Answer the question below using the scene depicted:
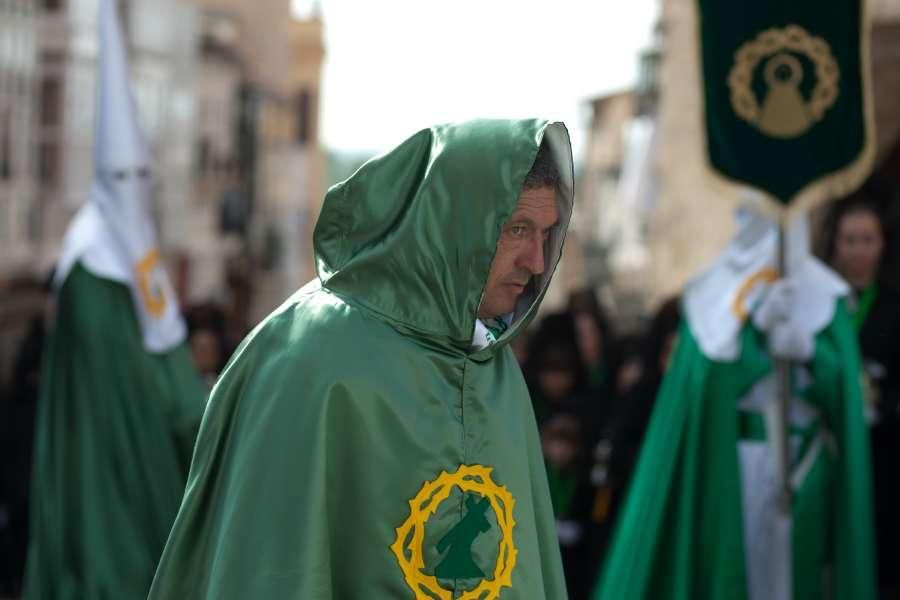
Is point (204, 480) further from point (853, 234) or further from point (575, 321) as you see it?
point (575, 321)

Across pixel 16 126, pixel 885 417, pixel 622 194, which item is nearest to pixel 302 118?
pixel 622 194

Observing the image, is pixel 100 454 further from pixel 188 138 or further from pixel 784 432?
pixel 188 138

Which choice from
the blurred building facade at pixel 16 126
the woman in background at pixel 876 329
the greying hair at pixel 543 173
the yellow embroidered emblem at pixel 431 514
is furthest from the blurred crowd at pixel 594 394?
the blurred building facade at pixel 16 126

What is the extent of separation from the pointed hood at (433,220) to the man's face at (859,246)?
4.38 meters

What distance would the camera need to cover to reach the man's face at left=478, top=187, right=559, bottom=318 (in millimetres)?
4562

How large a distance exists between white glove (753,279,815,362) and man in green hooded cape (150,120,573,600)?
375 centimetres

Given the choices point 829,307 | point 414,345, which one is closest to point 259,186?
point 829,307

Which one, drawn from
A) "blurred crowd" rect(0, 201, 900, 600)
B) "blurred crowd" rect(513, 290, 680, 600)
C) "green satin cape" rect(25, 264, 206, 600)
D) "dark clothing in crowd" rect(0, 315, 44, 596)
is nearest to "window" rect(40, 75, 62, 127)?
"blurred crowd" rect(0, 201, 900, 600)

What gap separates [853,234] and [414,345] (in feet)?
14.9

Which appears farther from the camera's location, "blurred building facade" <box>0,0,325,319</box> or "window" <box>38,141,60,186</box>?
"window" <box>38,141,60,186</box>

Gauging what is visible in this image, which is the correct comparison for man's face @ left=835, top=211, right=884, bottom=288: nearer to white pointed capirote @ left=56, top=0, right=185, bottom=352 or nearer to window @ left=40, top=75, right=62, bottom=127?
white pointed capirote @ left=56, top=0, right=185, bottom=352

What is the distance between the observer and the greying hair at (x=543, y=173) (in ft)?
15.1

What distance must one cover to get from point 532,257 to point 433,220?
0.81 feet

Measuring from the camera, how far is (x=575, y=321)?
38.8ft
